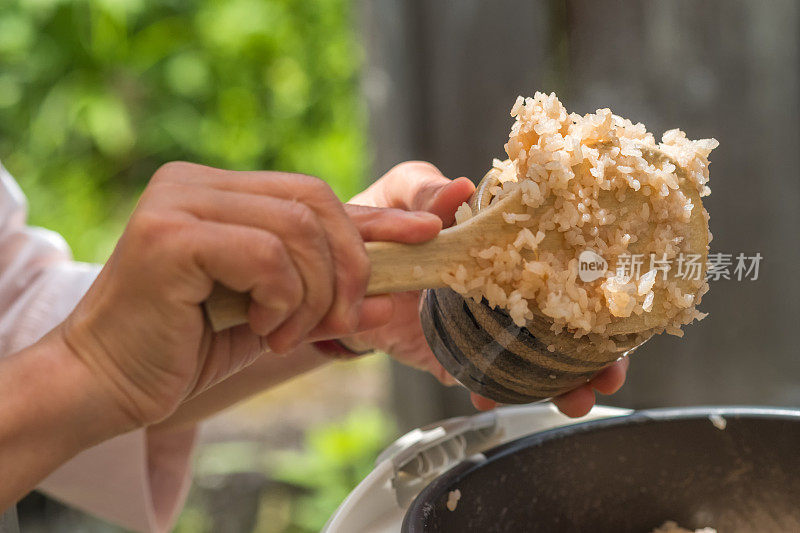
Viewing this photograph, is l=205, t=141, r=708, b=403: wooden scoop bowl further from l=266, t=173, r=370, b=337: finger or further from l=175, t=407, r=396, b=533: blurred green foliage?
l=175, t=407, r=396, b=533: blurred green foliage

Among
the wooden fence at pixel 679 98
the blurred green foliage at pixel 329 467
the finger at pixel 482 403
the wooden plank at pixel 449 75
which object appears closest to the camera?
the finger at pixel 482 403

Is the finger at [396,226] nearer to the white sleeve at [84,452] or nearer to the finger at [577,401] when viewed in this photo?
the finger at [577,401]

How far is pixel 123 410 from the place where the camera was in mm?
603

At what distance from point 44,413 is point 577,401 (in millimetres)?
502

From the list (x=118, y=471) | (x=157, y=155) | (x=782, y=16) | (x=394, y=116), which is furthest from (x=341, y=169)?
(x=118, y=471)

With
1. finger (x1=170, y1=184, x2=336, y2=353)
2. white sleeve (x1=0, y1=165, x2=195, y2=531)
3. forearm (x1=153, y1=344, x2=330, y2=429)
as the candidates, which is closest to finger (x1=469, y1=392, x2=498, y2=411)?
forearm (x1=153, y1=344, x2=330, y2=429)

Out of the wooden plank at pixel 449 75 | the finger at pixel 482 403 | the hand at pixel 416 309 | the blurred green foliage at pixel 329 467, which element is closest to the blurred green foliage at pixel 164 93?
the blurred green foliage at pixel 329 467

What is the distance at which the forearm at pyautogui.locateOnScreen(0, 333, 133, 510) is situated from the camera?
1.90 ft

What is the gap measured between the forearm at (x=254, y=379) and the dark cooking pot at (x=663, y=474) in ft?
1.15

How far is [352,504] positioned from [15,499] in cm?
28

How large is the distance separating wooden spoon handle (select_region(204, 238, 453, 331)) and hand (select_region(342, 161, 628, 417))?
0.15 m

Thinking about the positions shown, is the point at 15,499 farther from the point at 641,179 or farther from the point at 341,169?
the point at 341,169

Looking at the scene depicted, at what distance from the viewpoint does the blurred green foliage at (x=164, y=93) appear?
3068 millimetres

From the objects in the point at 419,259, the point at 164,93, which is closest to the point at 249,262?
the point at 419,259
